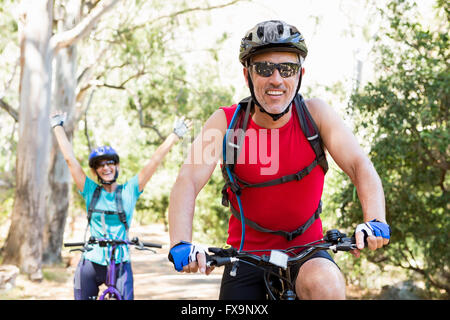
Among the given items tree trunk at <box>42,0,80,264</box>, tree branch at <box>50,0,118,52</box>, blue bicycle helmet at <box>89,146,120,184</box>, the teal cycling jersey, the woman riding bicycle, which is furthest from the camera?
tree trunk at <box>42,0,80,264</box>

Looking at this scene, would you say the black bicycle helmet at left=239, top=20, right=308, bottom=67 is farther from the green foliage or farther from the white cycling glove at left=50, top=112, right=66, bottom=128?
the green foliage

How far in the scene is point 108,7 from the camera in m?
12.8

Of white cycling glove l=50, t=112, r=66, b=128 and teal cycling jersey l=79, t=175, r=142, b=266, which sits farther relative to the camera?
white cycling glove l=50, t=112, r=66, b=128

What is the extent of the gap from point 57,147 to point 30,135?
355cm

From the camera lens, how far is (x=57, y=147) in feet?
52.6

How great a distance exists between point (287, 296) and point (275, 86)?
118cm

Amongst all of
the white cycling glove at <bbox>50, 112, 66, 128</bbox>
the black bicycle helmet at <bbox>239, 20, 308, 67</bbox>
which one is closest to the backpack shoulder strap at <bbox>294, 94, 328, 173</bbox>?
the black bicycle helmet at <bbox>239, 20, 308, 67</bbox>

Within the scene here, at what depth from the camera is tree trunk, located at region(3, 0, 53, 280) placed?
12492mm

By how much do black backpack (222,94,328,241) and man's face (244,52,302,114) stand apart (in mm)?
135

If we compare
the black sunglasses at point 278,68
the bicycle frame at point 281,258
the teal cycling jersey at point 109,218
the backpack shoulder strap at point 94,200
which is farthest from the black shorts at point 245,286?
the backpack shoulder strap at point 94,200

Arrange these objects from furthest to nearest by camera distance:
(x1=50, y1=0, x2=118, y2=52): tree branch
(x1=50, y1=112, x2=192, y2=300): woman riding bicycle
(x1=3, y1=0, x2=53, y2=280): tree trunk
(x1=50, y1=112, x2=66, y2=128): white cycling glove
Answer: (x1=50, y1=0, x2=118, y2=52): tree branch, (x1=3, y1=0, x2=53, y2=280): tree trunk, (x1=50, y1=112, x2=66, y2=128): white cycling glove, (x1=50, y1=112, x2=192, y2=300): woman riding bicycle

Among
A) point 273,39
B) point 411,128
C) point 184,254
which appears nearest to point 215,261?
point 184,254
